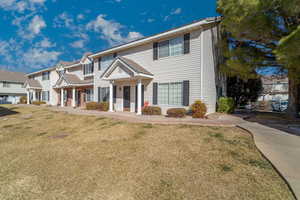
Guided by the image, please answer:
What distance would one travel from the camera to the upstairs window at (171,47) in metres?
10.7

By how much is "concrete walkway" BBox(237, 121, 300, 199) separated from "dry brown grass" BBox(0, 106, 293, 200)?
0.18 meters

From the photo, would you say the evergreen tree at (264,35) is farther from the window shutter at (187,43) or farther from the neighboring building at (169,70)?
the window shutter at (187,43)

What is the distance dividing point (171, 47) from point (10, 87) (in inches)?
1613

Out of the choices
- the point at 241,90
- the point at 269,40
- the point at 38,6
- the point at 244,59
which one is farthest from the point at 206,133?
the point at 38,6

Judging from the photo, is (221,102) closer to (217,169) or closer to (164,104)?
(164,104)

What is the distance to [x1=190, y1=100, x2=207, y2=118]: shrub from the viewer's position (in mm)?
9184

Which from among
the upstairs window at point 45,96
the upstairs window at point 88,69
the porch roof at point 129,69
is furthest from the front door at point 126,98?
the upstairs window at point 45,96

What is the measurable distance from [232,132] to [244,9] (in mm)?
6266

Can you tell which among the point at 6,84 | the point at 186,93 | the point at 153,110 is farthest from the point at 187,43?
the point at 6,84

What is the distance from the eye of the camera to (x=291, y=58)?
20.6ft

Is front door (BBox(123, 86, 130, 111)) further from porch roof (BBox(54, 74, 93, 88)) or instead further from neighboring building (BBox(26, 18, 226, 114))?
porch roof (BBox(54, 74, 93, 88))

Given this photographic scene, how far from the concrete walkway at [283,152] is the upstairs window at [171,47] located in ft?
22.9

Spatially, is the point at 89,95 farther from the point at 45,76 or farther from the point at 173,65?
the point at 45,76

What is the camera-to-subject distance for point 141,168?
382cm
